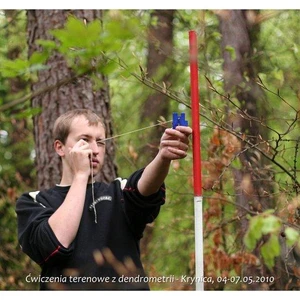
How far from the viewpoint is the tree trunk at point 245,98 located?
2.79m

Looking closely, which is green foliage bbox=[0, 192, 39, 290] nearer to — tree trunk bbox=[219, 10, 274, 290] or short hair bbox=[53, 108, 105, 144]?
tree trunk bbox=[219, 10, 274, 290]

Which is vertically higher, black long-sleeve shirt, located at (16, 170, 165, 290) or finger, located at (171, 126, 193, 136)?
finger, located at (171, 126, 193, 136)

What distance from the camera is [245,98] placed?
319cm

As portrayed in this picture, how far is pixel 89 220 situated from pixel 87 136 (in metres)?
0.27

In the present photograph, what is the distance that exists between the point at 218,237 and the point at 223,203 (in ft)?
0.58

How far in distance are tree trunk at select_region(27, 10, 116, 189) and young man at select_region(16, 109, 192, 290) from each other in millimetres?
625

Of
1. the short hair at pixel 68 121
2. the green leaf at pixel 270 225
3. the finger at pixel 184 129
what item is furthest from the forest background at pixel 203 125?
the finger at pixel 184 129

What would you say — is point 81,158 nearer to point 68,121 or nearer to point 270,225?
point 68,121

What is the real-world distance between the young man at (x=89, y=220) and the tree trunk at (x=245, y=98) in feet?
2.87

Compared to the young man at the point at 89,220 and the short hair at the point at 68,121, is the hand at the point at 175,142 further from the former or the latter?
the short hair at the point at 68,121

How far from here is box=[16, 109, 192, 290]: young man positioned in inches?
69.7

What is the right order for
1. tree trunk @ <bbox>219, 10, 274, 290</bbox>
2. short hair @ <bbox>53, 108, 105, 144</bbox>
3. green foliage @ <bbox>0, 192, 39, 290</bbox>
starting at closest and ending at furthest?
short hair @ <bbox>53, 108, 105, 144</bbox> < tree trunk @ <bbox>219, 10, 274, 290</bbox> < green foliage @ <bbox>0, 192, 39, 290</bbox>

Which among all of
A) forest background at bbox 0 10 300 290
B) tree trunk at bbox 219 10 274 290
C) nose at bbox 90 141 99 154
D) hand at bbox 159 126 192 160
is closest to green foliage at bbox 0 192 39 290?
forest background at bbox 0 10 300 290

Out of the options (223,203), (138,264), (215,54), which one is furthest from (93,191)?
(215,54)
